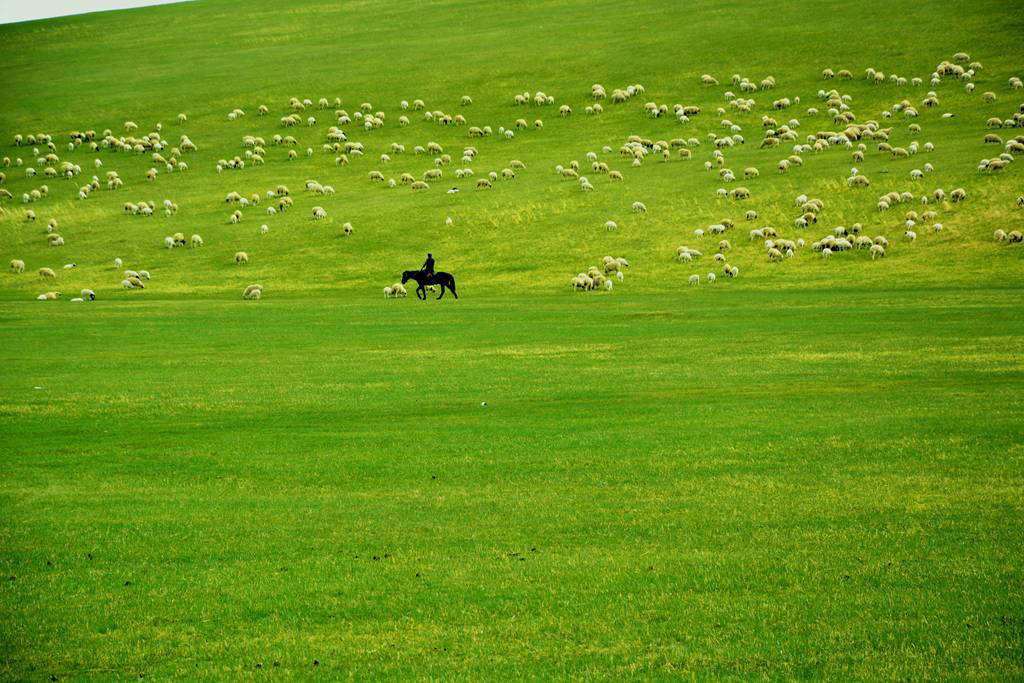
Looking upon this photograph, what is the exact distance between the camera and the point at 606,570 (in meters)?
12.2

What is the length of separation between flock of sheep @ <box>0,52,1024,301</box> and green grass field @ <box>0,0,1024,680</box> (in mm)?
1118

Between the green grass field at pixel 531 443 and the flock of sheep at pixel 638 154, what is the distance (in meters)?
1.12

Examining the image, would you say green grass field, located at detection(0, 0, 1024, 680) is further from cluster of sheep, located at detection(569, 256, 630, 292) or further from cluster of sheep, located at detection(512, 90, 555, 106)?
cluster of sheep, located at detection(512, 90, 555, 106)

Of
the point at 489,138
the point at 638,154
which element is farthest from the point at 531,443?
the point at 489,138

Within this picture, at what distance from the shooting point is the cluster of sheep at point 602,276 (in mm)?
52062

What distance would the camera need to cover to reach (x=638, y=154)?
78812 mm

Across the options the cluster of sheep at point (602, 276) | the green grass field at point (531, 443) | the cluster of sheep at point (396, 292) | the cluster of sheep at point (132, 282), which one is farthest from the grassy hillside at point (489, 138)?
the cluster of sheep at point (396, 292)

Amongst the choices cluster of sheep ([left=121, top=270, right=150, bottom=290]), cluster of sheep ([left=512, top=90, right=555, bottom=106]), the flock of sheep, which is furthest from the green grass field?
cluster of sheep ([left=512, top=90, right=555, bottom=106])

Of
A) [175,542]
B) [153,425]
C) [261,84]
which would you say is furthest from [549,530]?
[261,84]

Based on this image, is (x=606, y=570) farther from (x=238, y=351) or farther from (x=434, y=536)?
(x=238, y=351)

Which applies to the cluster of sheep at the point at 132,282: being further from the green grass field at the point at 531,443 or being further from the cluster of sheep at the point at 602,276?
the cluster of sheep at the point at 602,276

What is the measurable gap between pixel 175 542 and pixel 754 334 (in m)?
23.7

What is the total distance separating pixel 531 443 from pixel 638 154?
205 ft

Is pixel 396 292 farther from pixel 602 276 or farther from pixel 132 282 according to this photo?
pixel 132 282
